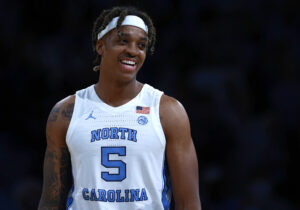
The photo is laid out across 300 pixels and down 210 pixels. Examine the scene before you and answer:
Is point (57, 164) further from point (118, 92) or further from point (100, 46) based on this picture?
point (100, 46)

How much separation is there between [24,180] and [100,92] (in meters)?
2.83

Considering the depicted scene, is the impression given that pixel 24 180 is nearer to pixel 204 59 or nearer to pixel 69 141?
pixel 204 59

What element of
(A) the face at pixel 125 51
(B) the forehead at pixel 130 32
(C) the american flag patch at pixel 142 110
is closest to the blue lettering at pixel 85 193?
(C) the american flag patch at pixel 142 110

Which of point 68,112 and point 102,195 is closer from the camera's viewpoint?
point 102,195

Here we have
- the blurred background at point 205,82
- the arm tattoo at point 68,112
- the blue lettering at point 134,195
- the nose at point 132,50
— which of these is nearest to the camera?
the blue lettering at point 134,195

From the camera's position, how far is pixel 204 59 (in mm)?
6371

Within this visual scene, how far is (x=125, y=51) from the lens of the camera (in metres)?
3.37

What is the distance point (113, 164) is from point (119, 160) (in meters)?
0.04

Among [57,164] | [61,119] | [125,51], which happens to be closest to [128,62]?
[125,51]

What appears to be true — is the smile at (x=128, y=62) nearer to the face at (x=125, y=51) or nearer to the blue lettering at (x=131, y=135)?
the face at (x=125, y=51)

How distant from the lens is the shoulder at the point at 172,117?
3301 mm

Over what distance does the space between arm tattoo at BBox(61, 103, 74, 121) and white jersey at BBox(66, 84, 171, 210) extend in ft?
0.22

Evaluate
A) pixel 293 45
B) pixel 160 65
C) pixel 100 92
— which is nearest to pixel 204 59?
pixel 160 65

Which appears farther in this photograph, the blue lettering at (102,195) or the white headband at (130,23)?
the white headband at (130,23)
